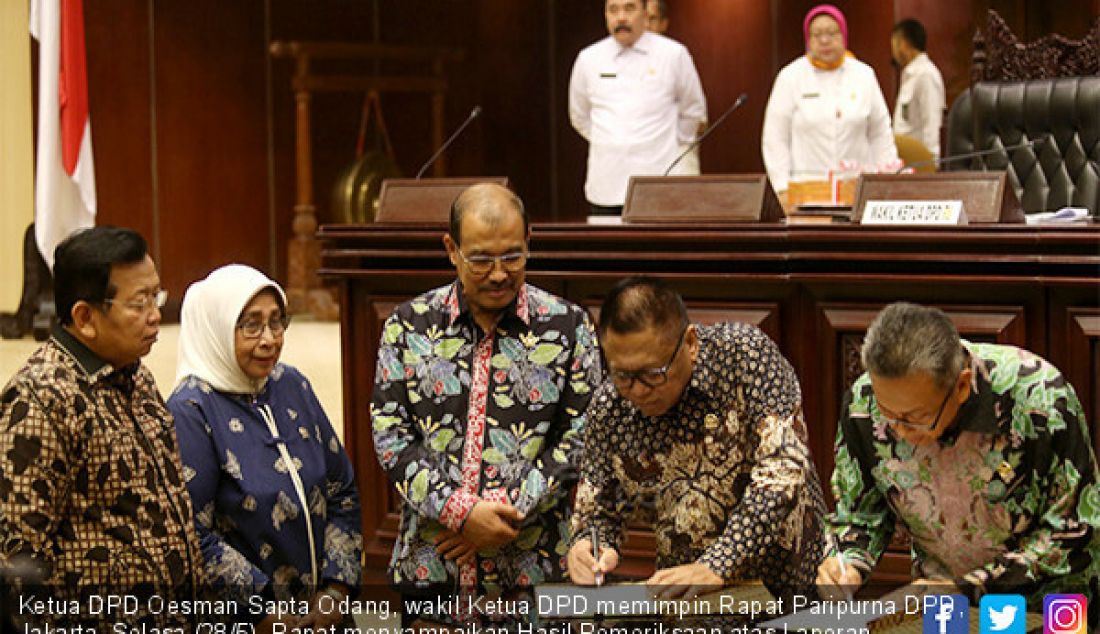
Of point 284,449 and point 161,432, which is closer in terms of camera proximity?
point 161,432

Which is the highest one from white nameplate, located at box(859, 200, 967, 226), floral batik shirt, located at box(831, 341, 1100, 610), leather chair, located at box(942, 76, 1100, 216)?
leather chair, located at box(942, 76, 1100, 216)

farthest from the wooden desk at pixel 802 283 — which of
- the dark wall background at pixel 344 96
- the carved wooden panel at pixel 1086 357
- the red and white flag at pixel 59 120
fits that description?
the dark wall background at pixel 344 96

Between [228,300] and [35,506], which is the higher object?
[228,300]

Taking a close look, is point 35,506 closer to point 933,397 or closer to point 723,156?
point 933,397

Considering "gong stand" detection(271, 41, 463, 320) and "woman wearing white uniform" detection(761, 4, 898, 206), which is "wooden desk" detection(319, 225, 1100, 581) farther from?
"gong stand" detection(271, 41, 463, 320)

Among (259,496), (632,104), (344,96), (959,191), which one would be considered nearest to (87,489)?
(259,496)

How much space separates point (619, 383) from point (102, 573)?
2.74 feet

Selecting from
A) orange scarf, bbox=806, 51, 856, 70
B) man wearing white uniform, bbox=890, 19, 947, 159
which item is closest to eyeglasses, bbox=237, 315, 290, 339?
orange scarf, bbox=806, 51, 856, 70

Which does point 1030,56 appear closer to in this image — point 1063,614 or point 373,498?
point 373,498

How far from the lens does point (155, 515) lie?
248 cm

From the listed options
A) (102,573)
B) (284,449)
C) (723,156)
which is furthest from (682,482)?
(723,156)

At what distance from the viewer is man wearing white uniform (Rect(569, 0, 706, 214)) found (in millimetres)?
7066

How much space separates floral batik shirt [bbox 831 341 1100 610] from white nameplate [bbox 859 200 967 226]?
1530mm

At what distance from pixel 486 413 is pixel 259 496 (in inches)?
18.1
